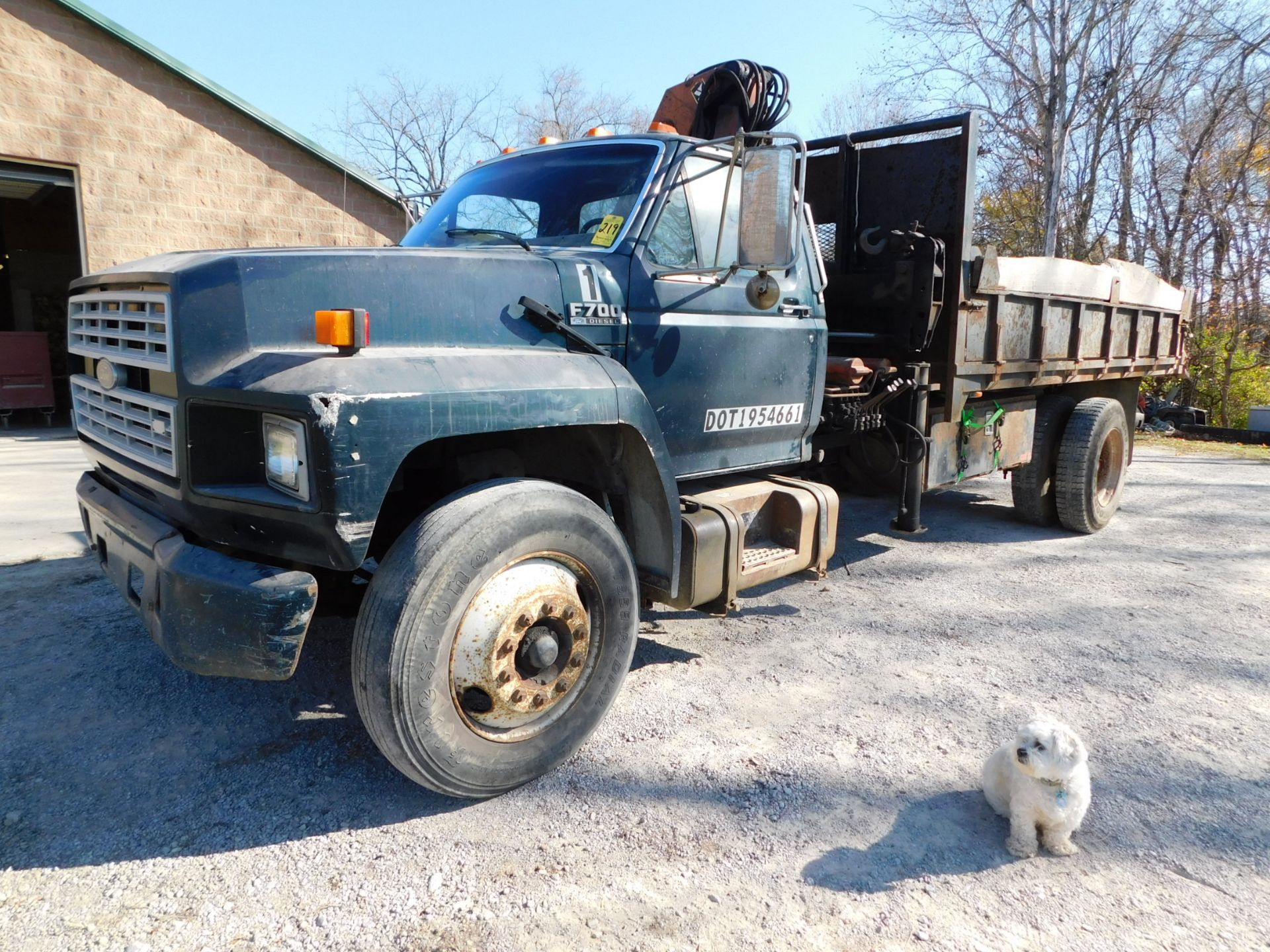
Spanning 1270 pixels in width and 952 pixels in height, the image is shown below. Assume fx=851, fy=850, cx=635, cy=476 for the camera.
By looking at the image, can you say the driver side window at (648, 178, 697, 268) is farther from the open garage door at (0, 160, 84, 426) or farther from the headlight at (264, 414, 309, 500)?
the open garage door at (0, 160, 84, 426)

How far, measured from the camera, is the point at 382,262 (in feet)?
9.17

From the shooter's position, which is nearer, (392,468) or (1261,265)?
(392,468)

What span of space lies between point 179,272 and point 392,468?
2.83 ft

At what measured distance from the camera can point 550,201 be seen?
12.4 ft

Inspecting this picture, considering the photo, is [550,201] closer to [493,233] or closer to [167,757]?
[493,233]

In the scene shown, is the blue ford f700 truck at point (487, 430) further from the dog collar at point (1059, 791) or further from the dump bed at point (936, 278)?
the dog collar at point (1059, 791)

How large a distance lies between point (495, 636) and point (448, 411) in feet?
2.40

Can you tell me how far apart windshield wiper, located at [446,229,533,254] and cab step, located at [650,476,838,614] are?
1.31m

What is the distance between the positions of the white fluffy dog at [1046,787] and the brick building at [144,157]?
11.3 meters

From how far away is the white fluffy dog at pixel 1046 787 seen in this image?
2.46 meters

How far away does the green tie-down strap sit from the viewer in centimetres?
561

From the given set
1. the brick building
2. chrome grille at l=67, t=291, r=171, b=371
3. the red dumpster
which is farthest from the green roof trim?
chrome grille at l=67, t=291, r=171, b=371

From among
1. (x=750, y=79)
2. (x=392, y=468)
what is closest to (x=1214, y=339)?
(x=750, y=79)

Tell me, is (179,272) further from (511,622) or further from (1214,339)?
(1214,339)
